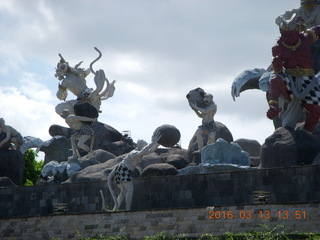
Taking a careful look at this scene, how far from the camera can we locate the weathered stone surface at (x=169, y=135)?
3444cm

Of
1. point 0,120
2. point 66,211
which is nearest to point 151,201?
point 66,211

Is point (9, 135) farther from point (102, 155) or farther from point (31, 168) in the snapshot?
point (31, 168)

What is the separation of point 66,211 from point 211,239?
5.94 meters

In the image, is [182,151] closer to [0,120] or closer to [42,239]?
[0,120]

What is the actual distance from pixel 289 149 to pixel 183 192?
2944 millimetres

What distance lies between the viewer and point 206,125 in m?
31.5

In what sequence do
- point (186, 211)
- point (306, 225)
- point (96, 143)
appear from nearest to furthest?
point (306, 225), point (186, 211), point (96, 143)

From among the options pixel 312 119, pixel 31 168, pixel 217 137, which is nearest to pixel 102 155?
pixel 217 137

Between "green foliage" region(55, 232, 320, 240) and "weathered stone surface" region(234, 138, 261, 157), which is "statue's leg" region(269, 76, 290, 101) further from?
"weathered stone surface" region(234, 138, 261, 157)

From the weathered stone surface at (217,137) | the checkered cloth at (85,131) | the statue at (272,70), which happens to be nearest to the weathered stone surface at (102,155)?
the checkered cloth at (85,131)

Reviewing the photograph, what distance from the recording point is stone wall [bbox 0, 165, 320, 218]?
81.5ft

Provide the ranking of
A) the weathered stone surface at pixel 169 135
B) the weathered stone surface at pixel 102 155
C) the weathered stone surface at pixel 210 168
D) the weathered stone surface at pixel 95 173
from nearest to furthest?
the weathered stone surface at pixel 210 168
the weathered stone surface at pixel 95 173
the weathered stone surface at pixel 102 155
the weathered stone surface at pixel 169 135

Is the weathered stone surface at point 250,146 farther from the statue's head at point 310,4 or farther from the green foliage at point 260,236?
the green foliage at point 260,236

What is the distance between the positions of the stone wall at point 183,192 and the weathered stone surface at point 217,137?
4.82 metres
